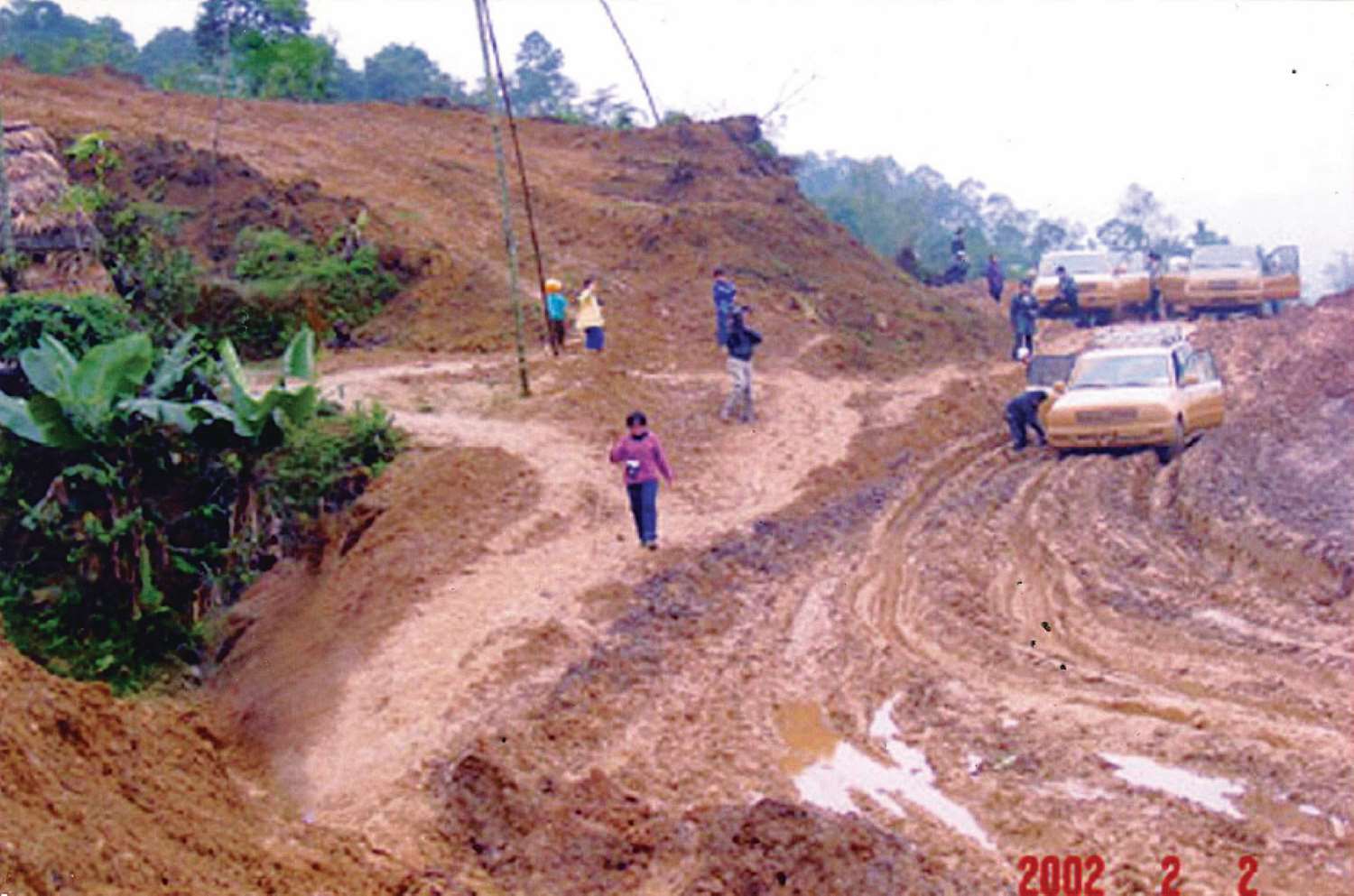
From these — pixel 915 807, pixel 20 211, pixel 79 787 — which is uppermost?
pixel 20 211

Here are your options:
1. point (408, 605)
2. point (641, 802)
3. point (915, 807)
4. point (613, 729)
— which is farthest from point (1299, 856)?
point (408, 605)

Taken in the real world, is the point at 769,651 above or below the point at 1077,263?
below

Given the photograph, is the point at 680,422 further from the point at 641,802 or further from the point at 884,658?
the point at 641,802

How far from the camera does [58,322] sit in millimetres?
15195

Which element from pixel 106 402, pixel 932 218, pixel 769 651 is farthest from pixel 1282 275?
pixel 932 218

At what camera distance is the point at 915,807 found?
26.2 ft

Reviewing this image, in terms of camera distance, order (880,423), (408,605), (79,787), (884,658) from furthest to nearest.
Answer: (880,423), (408,605), (884,658), (79,787)

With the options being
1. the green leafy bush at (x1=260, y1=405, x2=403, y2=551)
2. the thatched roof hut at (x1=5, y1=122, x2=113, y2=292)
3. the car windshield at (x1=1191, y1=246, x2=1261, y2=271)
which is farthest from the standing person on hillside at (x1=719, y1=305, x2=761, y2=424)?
the car windshield at (x1=1191, y1=246, x2=1261, y2=271)

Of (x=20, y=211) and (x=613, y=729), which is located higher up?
(x=20, y=211)

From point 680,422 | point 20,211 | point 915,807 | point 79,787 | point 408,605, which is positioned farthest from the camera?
point 20,211

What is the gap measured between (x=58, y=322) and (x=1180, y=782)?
1223 centimetres

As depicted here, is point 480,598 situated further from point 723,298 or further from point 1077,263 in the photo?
point 1077,263

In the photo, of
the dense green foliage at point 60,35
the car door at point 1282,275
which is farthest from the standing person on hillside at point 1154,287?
the dense green foliage at point 60,35

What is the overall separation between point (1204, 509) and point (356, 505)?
841cm
